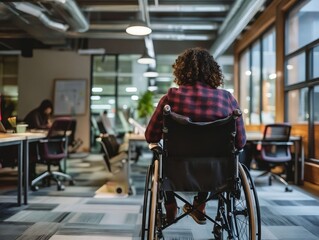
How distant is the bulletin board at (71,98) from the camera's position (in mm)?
9672

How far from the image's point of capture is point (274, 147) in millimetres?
4523

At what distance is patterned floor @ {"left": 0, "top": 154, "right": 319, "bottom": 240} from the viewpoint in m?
2.55

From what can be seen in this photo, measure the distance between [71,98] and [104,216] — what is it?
7104mm

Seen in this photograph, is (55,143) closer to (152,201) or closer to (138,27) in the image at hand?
(138,27)

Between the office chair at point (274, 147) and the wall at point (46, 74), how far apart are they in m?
6.27

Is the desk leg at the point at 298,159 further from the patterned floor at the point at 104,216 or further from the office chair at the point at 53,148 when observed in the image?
the office chair at the point at 53,148

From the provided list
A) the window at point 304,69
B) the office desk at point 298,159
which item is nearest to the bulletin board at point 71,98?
the window at point 304,69

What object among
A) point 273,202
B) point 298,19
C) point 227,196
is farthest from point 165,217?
point 298,19

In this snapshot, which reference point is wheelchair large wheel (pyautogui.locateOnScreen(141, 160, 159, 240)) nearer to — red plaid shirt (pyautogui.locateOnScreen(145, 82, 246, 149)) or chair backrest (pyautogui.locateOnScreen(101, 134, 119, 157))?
red plaid shirt (pyautogui.locateOnScreen(145, 82, 246, 149))

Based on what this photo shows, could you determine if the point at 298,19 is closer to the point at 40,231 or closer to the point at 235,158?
the point at 235,158

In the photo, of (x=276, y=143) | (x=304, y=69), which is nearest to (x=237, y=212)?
(x=276, y=143)

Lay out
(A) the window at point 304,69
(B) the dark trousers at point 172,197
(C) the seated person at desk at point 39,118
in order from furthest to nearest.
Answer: (C) the seated person at desk at point 39,118
(A) the window at point 304,69
(B) the dark trousers at point 172,197

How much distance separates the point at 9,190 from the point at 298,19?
17.2ft

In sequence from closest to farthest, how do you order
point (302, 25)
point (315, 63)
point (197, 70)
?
1. point (197, 70)
2. point (315, 63)
3. point (302, 25)
